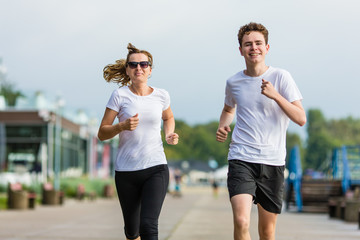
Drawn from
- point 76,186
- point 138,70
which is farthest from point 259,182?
point 76,186

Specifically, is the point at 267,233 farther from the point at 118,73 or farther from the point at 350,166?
the point at 350,166

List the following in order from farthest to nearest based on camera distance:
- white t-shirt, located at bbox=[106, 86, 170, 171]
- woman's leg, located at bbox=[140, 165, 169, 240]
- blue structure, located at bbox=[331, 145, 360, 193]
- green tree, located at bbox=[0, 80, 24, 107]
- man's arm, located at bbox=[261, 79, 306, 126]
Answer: green tree, located at bbox=[0, 80, 24, 107] < blue structure, located at bbox=[331, 145, 360, 193] < white t-shirt, located at bbox=[106, 86, 170, 171] < woman's leg, located at bbox=[140, 165, 169, 240] < man's arm, located at bbox=[261, 79, 306, 126]

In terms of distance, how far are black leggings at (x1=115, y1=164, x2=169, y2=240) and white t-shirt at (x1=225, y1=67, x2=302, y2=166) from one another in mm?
623

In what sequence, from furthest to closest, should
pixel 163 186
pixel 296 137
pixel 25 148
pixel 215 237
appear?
1. pixel 296 137
2. pixel 25 148
3. pixel 215 237
4. pixel 163 186

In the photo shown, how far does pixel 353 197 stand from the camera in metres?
19.4

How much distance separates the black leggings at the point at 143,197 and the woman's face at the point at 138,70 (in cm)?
72

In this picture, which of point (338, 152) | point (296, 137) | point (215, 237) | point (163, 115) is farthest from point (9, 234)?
point (296, 137)

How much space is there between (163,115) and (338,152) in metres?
17.1

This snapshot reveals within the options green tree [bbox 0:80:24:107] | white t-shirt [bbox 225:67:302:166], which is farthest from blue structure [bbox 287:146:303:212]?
green tree [bbox 0:80:24:107]

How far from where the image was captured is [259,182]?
5.05 meters

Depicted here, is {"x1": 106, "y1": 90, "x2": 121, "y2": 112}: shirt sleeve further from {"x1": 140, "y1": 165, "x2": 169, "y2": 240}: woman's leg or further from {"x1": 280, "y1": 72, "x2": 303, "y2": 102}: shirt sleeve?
{"x1": 280, "y1": 72, "x2": 303, "y2": 102}: shirt sleeve

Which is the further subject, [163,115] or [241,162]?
[163,115]

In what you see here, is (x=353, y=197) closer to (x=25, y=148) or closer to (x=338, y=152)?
(x=338, y=152)

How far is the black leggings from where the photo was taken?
5285mm
